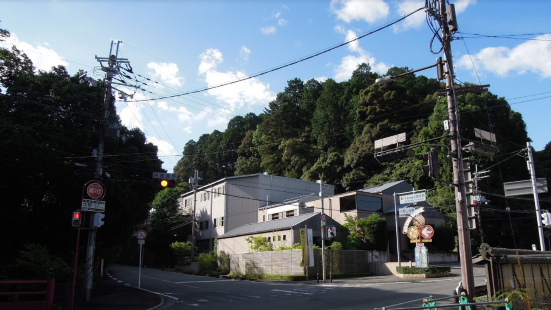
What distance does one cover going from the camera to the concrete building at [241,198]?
4801 cm

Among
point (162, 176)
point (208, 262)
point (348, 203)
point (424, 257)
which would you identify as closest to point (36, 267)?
point (162, 176)

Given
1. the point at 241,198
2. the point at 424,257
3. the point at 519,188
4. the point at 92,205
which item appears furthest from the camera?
the point at 241,198

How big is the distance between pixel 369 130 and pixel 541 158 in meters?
25.6

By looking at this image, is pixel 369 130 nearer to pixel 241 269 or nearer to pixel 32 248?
pixel 241 269

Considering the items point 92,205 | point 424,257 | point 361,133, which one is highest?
point 361,133

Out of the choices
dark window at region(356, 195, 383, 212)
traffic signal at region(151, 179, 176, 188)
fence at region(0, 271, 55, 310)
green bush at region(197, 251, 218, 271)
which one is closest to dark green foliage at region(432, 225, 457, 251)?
dark window at region(356, 195, 383, 212)

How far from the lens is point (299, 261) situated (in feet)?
92.5

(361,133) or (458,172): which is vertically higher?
(361,133)

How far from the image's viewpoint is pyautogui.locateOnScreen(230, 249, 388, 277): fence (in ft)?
93.9

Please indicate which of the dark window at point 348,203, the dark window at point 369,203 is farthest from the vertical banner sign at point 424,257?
the dark window at point 348,203

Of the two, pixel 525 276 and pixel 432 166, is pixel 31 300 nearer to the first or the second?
pixel 432 166

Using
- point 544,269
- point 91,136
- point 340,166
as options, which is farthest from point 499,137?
point 91,136

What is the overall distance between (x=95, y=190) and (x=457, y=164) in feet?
42.3

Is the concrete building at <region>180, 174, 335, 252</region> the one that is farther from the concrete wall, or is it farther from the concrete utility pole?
the concrete utility pole
